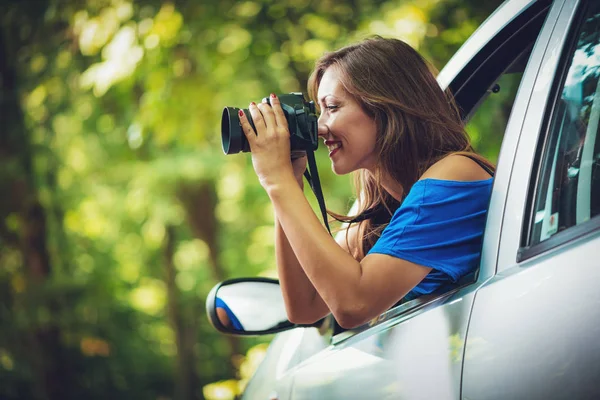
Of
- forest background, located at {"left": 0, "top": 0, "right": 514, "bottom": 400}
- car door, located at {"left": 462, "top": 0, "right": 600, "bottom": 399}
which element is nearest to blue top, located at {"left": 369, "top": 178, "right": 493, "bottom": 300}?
car door, located at {"left": 462, "top": 0, "right": 600, "bottom": 399}

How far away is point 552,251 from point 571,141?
0.84ft

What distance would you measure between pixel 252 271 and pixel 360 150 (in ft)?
38.3

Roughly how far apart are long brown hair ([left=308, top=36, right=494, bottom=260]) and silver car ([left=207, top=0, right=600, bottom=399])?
221 millimetres

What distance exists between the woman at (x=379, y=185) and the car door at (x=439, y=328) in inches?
3.5

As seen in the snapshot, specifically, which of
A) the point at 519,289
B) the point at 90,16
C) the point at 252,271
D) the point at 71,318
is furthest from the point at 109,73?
the point at 252,271

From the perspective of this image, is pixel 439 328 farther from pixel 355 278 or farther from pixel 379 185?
pixel 379 185

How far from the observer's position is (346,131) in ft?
5.91

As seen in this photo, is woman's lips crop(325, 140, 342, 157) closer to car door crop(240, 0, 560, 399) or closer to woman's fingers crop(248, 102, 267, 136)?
woman's fingers crop(248, 102, 267, 136)

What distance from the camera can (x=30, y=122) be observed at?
7.78m

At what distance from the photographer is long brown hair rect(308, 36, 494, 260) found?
1.77m

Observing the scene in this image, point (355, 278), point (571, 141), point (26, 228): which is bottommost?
point (355, 278)

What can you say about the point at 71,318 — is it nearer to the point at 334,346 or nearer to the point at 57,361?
the point at 57,361

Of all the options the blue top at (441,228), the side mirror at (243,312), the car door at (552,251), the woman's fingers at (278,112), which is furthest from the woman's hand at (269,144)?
the side mirror at (243,312)

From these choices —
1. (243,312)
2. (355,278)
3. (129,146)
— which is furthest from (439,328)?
(129,146)
